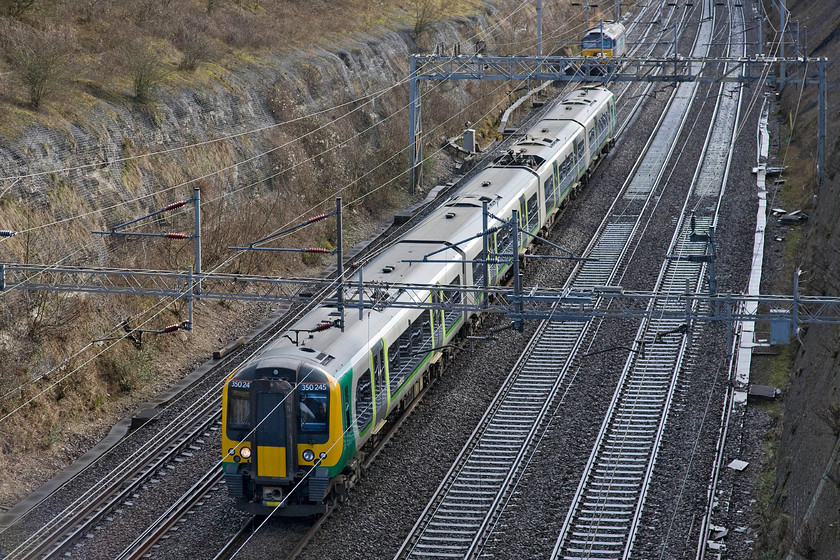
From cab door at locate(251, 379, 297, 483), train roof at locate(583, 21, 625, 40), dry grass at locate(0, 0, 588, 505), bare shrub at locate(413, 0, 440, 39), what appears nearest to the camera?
cab door at locate(251, 379, 297, 483)

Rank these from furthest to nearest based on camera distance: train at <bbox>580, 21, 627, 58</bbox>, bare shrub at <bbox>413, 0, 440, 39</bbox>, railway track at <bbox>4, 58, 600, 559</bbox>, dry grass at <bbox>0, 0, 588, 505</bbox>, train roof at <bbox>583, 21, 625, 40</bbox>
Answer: train roof at <bbox>583, 21, 625, 40</bbox> → train at <bbox>580, 21, 627, 58</bbox> → bare shrub at <bbox>413, 0, 440, 39</bbox> → dry grass at <bbox>0, 0, 588, 505</bbox> → railway track at <bbox>4, 58, 600, 559</bbox>

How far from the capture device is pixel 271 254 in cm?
3048

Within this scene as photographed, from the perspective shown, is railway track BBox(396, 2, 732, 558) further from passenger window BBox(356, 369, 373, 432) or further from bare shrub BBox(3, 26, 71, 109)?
bare shrub BBox(3, 26, 71, 109)

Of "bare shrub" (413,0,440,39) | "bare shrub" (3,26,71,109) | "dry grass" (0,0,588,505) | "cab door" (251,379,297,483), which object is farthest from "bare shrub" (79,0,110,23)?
"cab door" (251,379,297,483)

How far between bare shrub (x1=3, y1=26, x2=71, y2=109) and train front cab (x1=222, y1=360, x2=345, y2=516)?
13969 mm

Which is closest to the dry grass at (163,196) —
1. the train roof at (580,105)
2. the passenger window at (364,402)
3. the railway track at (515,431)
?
the train roof at (580,105)

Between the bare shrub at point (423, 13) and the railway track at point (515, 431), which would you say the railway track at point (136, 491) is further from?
the bare shrub at point (423, 13)

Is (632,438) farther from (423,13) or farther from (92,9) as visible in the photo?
(423,13)

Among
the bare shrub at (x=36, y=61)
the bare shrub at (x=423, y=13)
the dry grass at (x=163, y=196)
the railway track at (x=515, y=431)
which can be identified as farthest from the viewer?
the bare shrub at (x=423, y=13)

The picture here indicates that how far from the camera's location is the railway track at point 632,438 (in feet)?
56.1

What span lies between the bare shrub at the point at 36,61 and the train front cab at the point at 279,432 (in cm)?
1397

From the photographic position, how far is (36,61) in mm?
27453

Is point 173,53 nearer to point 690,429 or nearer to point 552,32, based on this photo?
point 690,429

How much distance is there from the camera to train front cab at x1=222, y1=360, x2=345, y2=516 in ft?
55.1
